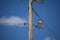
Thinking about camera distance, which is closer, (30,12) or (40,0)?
(30,12)

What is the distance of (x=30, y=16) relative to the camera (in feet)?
10.7

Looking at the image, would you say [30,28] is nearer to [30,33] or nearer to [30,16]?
[30,33]

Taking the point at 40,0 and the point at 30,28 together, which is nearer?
the point at 30,28

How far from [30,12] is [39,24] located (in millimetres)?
500

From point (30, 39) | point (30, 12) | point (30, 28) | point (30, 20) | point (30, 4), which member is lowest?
point (30, 39)

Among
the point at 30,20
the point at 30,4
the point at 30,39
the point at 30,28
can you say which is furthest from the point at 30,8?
the point at 30,39

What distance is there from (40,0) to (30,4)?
411 mm

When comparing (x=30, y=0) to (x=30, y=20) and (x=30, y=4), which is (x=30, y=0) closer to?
(x=30, y=4)

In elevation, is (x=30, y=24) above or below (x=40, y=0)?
below

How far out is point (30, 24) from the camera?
3.24 m

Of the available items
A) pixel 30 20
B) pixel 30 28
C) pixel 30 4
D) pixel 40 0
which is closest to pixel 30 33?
pixel 30 28

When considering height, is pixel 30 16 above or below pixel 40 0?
below

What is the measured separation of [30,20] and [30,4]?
52cm

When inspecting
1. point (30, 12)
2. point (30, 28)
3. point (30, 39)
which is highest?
point (30, 12)
